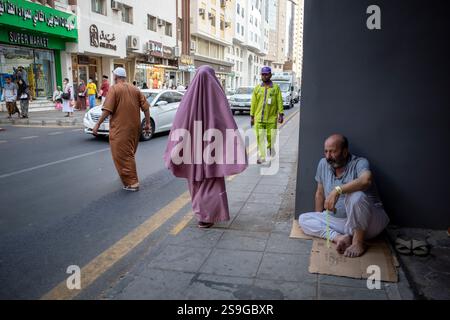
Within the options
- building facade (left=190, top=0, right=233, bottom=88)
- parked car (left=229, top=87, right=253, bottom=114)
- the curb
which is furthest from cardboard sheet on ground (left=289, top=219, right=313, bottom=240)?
building facade (left=190, top=0, right=233, bottom=88)

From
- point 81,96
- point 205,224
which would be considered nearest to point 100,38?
point 81,96

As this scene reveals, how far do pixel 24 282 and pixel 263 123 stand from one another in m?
5.50

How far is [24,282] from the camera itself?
120 inches

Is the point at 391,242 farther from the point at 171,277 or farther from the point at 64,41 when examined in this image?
the point at 64,41

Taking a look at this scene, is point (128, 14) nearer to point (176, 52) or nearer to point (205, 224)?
point (176, 52)

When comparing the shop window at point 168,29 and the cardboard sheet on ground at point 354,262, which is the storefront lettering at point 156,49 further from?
the cardboard sheet on ground at point 354,262

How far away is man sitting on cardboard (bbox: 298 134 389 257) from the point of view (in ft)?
11.0

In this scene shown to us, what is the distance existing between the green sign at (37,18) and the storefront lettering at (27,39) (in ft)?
2.29

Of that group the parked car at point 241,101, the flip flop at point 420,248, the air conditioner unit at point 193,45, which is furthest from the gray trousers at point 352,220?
the air conditioner unit at point 193,45

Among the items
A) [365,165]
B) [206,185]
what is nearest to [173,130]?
[206,185]

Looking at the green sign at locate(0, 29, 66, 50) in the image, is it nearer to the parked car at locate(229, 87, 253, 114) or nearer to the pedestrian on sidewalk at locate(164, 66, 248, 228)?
the parked car at locate(229, 87, 253, 114)

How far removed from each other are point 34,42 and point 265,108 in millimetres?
15978

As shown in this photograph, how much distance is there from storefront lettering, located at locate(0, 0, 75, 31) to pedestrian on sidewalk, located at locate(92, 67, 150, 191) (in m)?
13.5

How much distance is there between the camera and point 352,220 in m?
3.36
